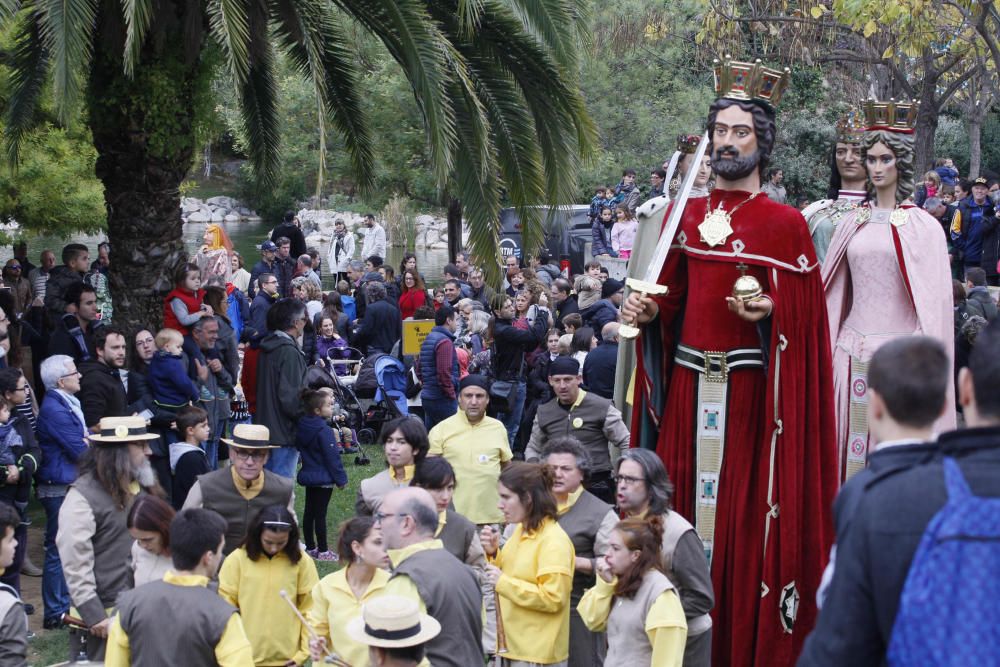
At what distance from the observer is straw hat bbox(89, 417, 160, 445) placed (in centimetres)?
701

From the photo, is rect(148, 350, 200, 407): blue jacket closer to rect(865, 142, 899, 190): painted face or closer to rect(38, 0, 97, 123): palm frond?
rect(38, 0, 97, 123): palm frond

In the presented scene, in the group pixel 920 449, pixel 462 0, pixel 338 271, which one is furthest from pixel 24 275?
pixel 920 449

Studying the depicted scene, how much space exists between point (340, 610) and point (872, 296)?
3.20m

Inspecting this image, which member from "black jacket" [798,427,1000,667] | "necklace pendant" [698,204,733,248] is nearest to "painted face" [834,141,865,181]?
"necklace pendant" [698,204,733,248]

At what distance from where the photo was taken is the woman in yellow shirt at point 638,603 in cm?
551

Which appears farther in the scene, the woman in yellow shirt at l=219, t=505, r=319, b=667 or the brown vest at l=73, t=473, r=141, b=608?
the brown vest at l=73, t=473, r=141, b=608

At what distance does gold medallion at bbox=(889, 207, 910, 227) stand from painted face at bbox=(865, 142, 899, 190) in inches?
6.2

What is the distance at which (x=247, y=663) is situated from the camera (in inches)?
207

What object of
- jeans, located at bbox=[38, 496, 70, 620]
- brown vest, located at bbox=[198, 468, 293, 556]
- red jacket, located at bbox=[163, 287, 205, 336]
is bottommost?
jeans, located at bbox=[38, 496, 70, 620]

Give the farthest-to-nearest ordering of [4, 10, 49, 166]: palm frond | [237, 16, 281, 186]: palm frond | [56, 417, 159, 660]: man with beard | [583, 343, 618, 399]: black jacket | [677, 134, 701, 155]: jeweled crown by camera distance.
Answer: [237, 16, 281, 186]: palm frond → [583, 343, 618, 399]: black jacket → [4, 10, 49, 166]: palm frond → [677, 134, 701, 155]: jeweled crown → [56, 417, 159, 660]: man with beard

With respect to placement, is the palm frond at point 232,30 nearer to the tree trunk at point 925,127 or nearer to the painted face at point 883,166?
the painted face at point 883,166

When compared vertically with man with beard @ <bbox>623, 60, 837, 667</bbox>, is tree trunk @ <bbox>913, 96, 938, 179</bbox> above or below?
above

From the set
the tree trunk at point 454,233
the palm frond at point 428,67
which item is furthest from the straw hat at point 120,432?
the tree trunk at point 454,233

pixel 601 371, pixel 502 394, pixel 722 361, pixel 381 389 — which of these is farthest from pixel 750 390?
pixel 381 389
